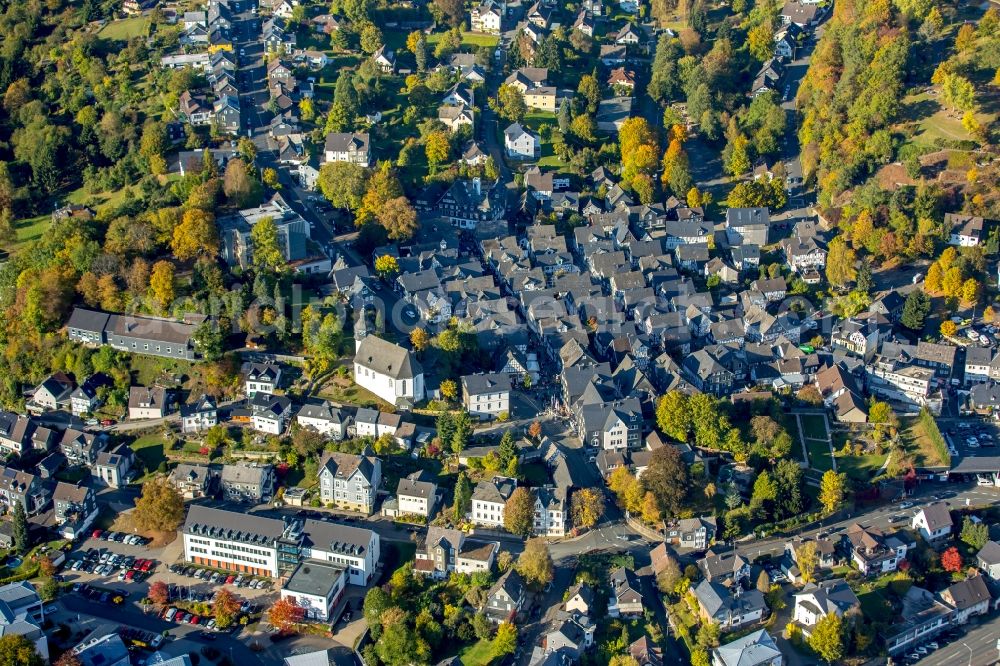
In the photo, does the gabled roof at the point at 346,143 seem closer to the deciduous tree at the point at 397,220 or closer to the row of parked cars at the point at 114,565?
the deciduous tree at the point at 397,220

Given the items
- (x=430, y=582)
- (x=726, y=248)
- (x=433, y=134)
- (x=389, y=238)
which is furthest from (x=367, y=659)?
(x=433, y=134)

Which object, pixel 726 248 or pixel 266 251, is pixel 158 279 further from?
pixel 726 248

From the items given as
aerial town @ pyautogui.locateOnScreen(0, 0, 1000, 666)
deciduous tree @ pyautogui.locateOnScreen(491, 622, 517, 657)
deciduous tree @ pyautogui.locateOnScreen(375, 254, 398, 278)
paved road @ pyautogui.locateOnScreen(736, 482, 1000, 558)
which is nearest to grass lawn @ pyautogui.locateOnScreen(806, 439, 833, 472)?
aerial town @ pyautogui.locateOnScreen(0, 0, 1000, 666)

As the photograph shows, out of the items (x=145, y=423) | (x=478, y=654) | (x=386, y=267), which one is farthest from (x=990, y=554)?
(x=145, y=423)

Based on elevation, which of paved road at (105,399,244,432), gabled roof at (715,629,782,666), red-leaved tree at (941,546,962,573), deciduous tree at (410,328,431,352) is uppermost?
deciduous tree at (410,328,431,352)

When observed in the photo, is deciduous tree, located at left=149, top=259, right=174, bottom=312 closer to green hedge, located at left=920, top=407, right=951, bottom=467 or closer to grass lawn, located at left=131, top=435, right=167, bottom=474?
grass lawn, located at left=131, top=435, right=167, bottom=474

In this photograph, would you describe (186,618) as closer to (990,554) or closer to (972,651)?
(972,651)
